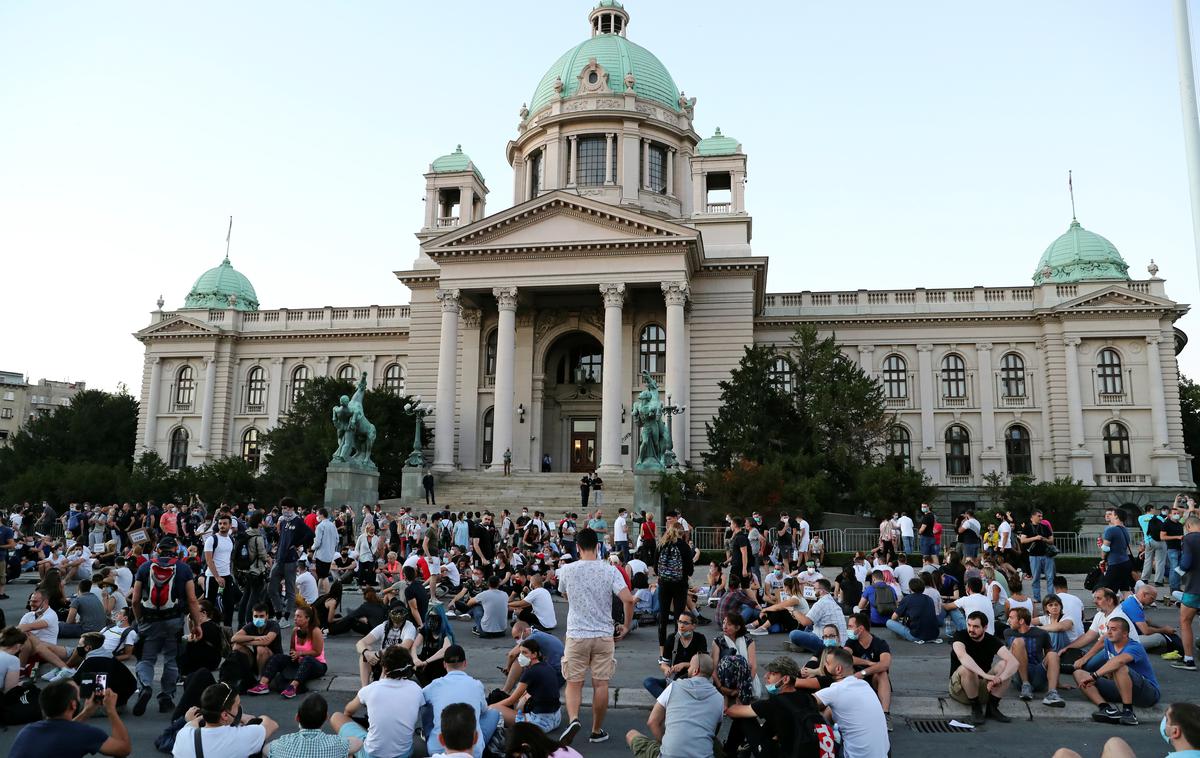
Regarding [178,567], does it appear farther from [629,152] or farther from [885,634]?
[629,152]

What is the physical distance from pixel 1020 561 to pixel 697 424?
22448 mm

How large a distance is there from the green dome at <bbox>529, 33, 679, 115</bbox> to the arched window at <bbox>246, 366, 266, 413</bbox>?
23.9m

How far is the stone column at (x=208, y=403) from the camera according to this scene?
53.9m

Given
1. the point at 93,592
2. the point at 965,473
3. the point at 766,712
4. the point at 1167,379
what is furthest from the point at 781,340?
the point at 766,712

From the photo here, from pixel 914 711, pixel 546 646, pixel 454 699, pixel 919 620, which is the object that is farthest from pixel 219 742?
pixel 919 620

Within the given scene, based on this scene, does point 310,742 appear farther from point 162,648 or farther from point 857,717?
point 162,648

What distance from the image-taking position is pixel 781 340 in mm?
48094

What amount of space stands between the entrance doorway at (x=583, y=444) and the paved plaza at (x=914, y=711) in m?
32.4

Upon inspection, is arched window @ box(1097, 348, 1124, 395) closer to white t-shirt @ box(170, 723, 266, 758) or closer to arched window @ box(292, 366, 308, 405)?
arched window @ box(292, 366, 308, 405)

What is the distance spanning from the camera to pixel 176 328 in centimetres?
5512

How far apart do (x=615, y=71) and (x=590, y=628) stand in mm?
50619

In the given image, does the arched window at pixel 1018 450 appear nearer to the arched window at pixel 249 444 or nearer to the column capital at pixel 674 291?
the column capital at pixel 674 291

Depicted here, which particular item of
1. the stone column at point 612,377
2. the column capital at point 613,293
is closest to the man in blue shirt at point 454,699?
the stone column at point 612,377

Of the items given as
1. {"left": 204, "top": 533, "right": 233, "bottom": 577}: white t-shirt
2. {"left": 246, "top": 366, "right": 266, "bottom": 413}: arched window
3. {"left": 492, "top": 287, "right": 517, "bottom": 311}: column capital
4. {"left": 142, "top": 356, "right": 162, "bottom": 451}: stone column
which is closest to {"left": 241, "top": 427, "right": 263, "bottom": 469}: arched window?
{"left": 246, "top": 366, "right": 266, "bottom": 413}: arched window
